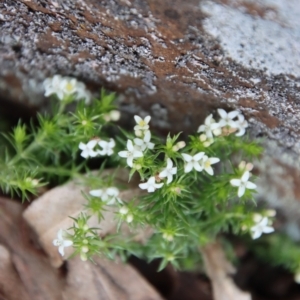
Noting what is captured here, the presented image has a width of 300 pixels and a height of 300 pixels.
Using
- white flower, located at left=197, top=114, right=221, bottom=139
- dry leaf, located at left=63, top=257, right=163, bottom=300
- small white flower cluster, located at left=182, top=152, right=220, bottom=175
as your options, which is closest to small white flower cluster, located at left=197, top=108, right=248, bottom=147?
white flower, located at left=197, top=114, right=221, bottom=139

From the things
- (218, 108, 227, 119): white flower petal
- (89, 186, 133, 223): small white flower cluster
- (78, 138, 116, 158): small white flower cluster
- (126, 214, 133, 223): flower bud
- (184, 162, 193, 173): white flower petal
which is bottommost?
(89, 186, 133, 223): small white flower cluster

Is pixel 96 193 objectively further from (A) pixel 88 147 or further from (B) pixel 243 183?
(B) pixel 243 183

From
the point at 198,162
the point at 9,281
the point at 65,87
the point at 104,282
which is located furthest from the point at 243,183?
the point at 9,281

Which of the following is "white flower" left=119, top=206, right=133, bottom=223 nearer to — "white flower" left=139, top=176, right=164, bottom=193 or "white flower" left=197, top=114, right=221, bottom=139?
"white flower" left=139, top=176, right=164, bottom=193

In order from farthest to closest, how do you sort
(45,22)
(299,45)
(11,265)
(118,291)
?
(118,291), (11,265), (45,22), (299,45)

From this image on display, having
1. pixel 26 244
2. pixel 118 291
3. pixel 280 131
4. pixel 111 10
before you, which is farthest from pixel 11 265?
pixel 280 131

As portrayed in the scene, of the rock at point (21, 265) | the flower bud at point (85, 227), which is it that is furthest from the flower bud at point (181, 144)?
the rock at point (21, 265)

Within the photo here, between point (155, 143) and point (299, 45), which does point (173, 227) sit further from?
point (299, 45)
